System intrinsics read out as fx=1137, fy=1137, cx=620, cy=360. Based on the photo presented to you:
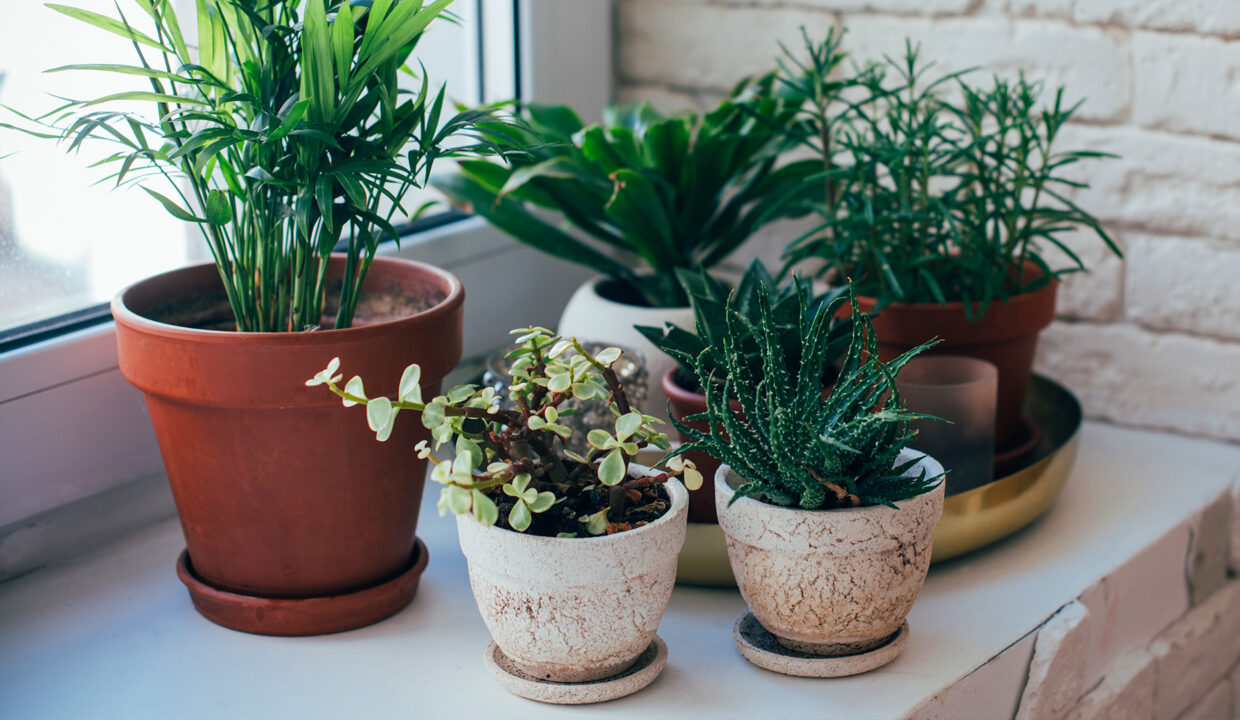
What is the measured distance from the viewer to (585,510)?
2.29 ft

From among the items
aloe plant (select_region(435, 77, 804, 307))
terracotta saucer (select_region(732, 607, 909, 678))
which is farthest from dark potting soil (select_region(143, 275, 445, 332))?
terracotta saucer (select_region(732, 607, 909, 678))

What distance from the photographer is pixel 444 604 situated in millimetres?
811

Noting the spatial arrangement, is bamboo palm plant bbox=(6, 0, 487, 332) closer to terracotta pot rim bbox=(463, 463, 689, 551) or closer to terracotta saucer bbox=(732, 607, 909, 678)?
terracotta pot rim bbox=(463, 463, 689, 551)

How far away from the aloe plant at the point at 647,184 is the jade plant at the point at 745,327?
0.31ft

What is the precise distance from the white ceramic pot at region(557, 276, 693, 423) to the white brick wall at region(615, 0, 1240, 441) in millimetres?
390

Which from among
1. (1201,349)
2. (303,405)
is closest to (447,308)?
(303,405)

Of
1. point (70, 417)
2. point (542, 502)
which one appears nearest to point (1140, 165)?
point (542, 502)

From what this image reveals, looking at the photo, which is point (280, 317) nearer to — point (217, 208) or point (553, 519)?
point (217, 208)

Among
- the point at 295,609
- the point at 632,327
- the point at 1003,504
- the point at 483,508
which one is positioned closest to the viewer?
the point at 483,508

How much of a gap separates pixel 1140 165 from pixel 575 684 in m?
0.74

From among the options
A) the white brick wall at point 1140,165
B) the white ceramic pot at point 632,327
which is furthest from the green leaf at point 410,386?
the white brick wall at point 1140,165

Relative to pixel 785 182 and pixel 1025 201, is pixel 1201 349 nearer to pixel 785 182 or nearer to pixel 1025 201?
pixel 1025 201

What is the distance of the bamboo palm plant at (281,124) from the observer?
0.64m

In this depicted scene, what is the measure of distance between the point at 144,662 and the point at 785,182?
26.3 inches
